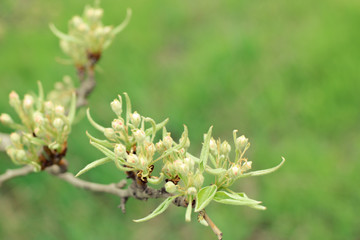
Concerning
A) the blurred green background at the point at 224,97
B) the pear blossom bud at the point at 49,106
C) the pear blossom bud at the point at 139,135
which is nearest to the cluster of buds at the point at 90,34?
the pear blossom bud at the point at 49,106

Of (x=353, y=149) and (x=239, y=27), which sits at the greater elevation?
(x=239, y=27)

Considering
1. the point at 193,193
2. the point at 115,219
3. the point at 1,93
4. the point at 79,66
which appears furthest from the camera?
the point at 1,93

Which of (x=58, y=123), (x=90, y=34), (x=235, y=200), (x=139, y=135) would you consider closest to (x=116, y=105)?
(x=139, y=135)

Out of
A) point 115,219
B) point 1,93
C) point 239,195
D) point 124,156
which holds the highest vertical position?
point 124,156

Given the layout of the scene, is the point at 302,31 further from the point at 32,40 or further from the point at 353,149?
the point at 32,40

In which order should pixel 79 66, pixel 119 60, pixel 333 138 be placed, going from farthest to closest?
pixel 119 60 < pixel 333 138 < pixel 79 66

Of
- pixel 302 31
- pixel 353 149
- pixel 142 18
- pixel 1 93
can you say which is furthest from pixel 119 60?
pixel 353 149

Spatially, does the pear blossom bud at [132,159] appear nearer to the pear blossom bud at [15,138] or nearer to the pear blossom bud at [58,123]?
the pear blossom bud at [58,123]

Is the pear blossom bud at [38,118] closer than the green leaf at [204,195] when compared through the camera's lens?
No
